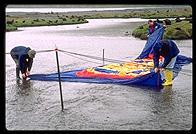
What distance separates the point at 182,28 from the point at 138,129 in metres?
19.8

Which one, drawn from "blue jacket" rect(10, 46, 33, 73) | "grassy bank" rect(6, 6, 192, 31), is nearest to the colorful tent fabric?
"blue jacket" rect(10, 46, 33, 73)

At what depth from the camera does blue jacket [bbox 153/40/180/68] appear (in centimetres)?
1061

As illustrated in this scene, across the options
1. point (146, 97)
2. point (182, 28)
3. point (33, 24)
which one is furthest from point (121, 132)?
point (33, 24)

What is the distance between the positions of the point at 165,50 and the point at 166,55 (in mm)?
154

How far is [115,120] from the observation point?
7.68 meters

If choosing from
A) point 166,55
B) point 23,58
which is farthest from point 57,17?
point 166,55

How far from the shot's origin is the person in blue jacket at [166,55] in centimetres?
1056

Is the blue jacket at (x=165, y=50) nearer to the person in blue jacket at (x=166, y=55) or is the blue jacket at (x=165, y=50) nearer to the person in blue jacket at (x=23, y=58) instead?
the person in blue jacket at (x=166, y=55)

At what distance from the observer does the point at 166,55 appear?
10891mm

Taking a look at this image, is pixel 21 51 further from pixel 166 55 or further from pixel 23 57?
pixel 166 55

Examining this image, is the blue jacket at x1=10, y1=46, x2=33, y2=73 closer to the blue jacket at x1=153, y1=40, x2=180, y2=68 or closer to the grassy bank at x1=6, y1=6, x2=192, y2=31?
the blue jacket at x1=153, y1=40, x2=180, y2=68

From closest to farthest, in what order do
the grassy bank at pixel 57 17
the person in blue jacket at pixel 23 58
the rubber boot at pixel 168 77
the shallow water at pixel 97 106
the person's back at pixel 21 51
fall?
the shallow water at pixel 97 106 < the rubber boot at pixel 168 77 < the person in blue jacket at pixel 23 58 < the person's back at pixel 21 51 < the grassy bank at pixel 57 17

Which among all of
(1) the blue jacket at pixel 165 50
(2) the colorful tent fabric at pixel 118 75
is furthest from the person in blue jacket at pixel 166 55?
(2) the colorful tent fabric at pixel 118 75
